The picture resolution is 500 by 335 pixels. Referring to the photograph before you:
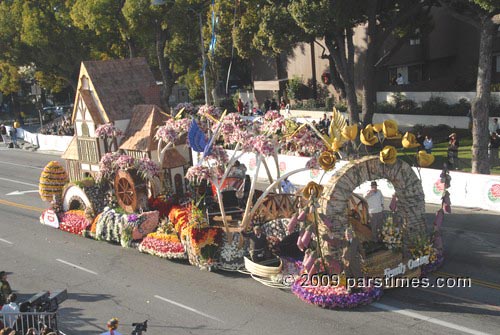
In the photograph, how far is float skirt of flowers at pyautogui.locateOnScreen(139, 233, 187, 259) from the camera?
19.0 meters

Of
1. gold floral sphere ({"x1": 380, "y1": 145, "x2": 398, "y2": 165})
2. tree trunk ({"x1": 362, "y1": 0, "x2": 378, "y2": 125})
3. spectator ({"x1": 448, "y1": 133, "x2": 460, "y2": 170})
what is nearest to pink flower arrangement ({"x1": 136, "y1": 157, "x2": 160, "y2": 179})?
gold floral sphere ({"x1": 380, "y1": 145, "x2": 398, "y2": 165})

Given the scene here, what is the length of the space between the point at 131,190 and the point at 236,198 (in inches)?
146

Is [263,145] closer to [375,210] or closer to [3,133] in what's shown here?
[375,210]

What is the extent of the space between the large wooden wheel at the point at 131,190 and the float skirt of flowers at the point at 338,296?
8000mm

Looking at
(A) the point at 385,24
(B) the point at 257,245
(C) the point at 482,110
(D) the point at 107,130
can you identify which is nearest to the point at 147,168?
(D) the point at 107,130

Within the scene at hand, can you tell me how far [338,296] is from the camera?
14758 millimetres

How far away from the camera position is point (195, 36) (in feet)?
144

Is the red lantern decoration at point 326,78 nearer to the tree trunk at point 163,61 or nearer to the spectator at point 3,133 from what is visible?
the tree trunk at point 163,61

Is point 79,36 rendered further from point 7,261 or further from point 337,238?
point 337,238

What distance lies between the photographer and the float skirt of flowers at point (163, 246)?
62.2ft

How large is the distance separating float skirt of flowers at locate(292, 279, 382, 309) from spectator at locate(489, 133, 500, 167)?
12480mm

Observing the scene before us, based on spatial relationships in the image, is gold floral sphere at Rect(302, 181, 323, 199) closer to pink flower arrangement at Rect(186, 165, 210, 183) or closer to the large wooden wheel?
pink flower arrangement at Rect(186, 165, 210, 183)

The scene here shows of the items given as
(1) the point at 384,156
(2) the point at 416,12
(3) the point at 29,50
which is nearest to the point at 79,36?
(3) the point at 29,50

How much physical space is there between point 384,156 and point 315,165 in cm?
238
